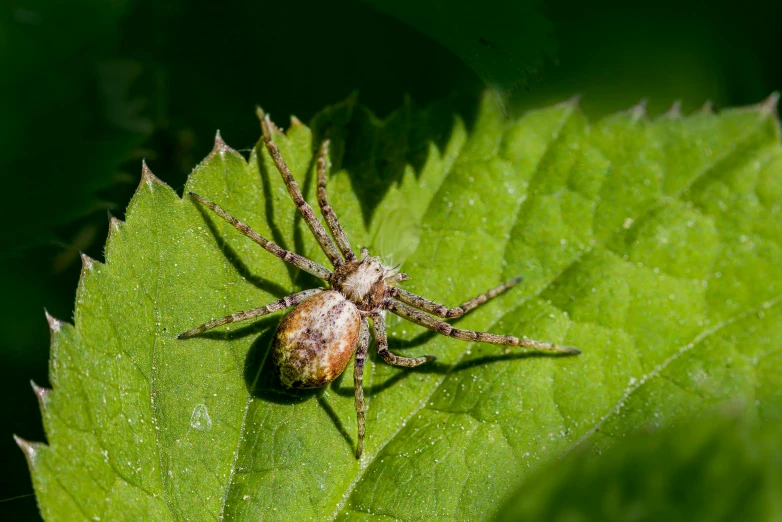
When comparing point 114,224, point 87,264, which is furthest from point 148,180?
point 87,264

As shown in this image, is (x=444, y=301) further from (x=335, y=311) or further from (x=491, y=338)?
(x=335, y=311)

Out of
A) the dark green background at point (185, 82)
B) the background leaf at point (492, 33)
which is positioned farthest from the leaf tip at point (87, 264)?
the background leaf at point (492, 33)

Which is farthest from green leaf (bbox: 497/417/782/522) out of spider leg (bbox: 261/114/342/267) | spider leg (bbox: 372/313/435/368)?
spider leg (bbox: 261/114/342/267)

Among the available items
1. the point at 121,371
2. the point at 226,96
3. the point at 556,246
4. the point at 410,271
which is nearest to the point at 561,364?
the point at 556,246

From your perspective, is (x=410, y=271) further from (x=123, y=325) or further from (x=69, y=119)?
(x=69, y=119)

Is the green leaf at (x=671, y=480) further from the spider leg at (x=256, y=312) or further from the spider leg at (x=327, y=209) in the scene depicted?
the spider leg at (x=327, y=209)

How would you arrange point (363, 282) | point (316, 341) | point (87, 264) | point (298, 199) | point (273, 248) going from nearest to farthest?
point (87, 264)
point (316, 341)
point (273, 248)
point (298, 199)
point (363, 282)
